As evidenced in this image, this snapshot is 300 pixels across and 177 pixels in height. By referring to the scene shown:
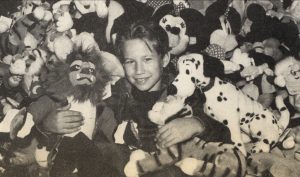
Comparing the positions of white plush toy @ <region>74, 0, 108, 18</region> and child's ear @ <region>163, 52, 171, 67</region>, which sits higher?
white plush toy @ <region>74, 0, 108, 18</region>

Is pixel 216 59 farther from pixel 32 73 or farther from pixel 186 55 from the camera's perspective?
pixel 32 73

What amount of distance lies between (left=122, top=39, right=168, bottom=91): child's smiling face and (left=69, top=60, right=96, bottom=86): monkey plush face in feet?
0.57

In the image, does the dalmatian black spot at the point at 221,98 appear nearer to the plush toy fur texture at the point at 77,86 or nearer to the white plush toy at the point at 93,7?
the plush toy fur texture at the point at 77,86

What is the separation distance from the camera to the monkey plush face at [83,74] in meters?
1.99

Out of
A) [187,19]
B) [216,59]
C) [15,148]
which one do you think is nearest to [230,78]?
[216,59]

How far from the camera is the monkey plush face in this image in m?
1.99

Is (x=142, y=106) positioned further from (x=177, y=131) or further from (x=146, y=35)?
(x=146, y=35)

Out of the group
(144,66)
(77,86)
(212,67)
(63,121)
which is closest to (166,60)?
(144,66)

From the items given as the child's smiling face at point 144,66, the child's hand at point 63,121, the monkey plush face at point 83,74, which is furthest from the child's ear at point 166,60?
the child's hand at point 63,121

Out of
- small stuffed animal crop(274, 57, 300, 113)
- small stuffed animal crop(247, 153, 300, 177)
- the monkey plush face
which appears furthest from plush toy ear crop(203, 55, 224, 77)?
the monkey plush face

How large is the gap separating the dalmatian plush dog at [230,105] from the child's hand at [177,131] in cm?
9

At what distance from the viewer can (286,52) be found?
195 cm

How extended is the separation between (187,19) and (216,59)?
25cm

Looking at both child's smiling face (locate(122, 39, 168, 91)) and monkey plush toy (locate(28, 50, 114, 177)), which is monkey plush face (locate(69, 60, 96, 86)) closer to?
monkey plush toy (locate(28, 50, 114, 177))
